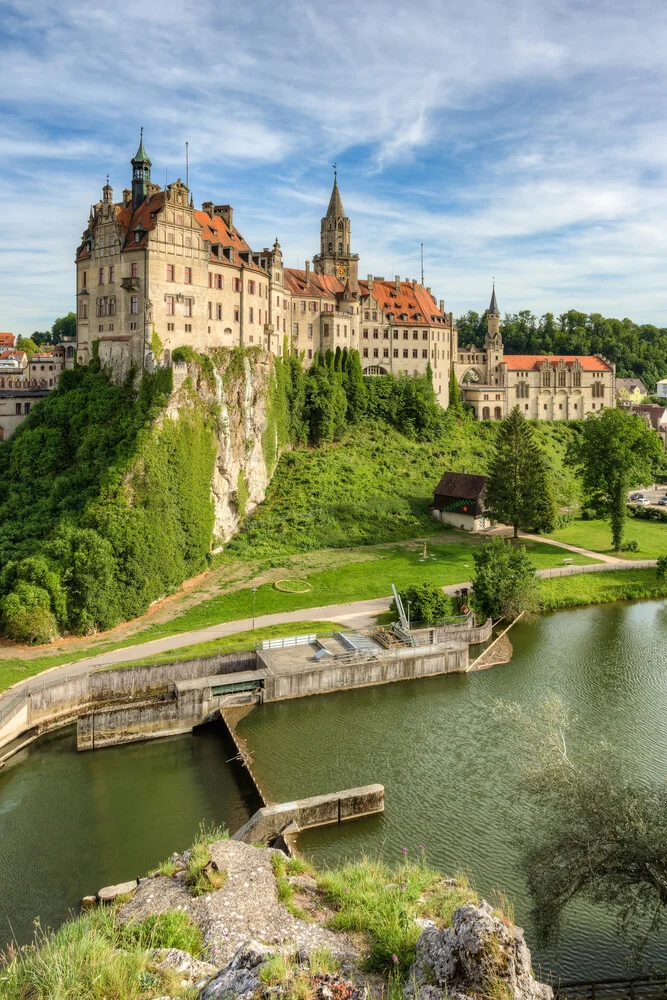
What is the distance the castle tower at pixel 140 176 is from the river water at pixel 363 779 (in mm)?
42356

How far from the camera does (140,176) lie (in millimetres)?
59312

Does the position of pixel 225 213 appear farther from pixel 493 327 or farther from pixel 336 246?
pixel 493 327

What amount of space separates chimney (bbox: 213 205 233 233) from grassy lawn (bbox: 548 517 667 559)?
3885 cm

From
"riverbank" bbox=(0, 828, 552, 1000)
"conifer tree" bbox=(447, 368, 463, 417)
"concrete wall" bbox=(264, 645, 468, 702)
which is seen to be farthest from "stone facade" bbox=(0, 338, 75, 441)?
"riverbank" bbox=(0, 828, 552, 1000)

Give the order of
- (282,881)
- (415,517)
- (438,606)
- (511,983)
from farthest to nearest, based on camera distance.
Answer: (415,517) → (438,606) → (282,881) → (511,983)

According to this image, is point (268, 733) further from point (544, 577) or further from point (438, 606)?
point (544, 577)

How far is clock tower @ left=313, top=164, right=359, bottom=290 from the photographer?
83938mm

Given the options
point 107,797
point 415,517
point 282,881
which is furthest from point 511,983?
point 415,517

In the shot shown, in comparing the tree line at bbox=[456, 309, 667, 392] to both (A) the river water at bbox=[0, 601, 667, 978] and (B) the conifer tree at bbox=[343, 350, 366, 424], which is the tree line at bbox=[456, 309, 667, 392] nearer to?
(B) the conifer tree at bbox=[343, 350, 366, 424]

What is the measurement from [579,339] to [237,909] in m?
143

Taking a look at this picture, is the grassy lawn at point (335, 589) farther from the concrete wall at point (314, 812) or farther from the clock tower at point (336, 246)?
the clock tower at point (336, 246)

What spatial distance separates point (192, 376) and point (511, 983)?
4707 centimetres

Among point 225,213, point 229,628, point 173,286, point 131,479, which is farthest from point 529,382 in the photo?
point 229,628

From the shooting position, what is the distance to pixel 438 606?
44.2 meters
